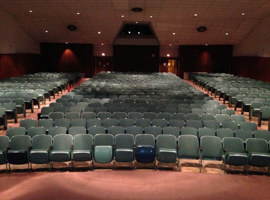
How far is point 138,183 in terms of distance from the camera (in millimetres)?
5305

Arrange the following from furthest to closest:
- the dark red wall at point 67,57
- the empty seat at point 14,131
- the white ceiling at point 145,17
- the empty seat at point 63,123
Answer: the dark red wall at point 67,57, the white ceiling at point 145,17, the empty seat at point 63,123, the empty seat at point 14,131

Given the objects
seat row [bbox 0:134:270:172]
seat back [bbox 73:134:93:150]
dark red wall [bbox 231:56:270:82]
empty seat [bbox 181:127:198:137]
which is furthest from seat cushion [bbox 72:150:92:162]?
dark red wall [bbox 231:56:270:82]

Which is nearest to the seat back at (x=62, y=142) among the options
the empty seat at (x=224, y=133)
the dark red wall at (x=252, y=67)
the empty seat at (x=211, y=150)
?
the empty seat at (x=211, y=150)

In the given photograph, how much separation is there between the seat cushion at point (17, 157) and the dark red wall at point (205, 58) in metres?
26.4

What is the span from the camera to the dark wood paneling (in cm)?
3080

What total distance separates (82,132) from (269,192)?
184 inches

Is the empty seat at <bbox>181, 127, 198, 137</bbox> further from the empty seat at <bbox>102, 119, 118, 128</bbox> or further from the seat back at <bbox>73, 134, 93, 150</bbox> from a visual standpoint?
the seat back at <bbox>73, 134, 93, 150</bbox>

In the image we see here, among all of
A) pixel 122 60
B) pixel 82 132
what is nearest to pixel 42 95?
pixel 82 132

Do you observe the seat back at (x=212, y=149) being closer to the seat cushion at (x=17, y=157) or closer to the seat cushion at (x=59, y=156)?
the seat cushion at (x=59, y=156)

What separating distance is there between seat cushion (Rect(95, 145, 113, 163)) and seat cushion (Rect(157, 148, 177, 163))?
1191 millimetres

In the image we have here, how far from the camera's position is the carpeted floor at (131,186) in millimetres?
4855

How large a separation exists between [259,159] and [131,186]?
3036 mm

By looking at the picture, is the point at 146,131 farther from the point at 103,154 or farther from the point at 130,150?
the point at 103,154

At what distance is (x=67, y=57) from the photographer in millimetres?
30281
